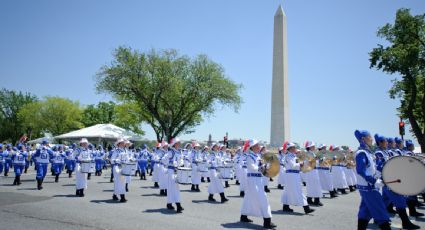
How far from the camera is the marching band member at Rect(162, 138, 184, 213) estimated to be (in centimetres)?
1079

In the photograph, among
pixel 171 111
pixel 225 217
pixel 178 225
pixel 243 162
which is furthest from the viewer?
pixel 171 111

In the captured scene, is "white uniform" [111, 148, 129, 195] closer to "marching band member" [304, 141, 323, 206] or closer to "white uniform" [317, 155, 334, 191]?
"marching band member" [304, 141, 323, 206]

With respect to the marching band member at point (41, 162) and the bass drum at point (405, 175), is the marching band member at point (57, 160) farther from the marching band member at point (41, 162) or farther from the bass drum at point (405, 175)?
the bass drum at point (405, 175)

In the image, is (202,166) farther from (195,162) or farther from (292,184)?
(292,184)

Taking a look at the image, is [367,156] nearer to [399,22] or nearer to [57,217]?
[57,217]

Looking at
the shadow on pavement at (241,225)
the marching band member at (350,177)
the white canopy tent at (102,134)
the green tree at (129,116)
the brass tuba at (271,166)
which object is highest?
the green tree at (129,116)

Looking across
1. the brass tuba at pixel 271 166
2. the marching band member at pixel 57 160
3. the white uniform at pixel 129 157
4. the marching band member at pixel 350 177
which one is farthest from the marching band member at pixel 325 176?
the marching band member at pixel 57 160

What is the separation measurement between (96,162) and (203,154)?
39.4 ft

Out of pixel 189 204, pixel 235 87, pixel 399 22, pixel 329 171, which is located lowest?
pixel 189 204

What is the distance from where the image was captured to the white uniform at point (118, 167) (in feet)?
41.0

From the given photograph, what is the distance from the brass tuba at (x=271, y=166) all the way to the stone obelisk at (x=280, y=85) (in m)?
30.0

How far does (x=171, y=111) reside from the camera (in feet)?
138

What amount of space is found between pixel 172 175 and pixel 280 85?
29.1 m

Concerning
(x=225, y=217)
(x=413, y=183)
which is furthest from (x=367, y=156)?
(x=225, y=217)
